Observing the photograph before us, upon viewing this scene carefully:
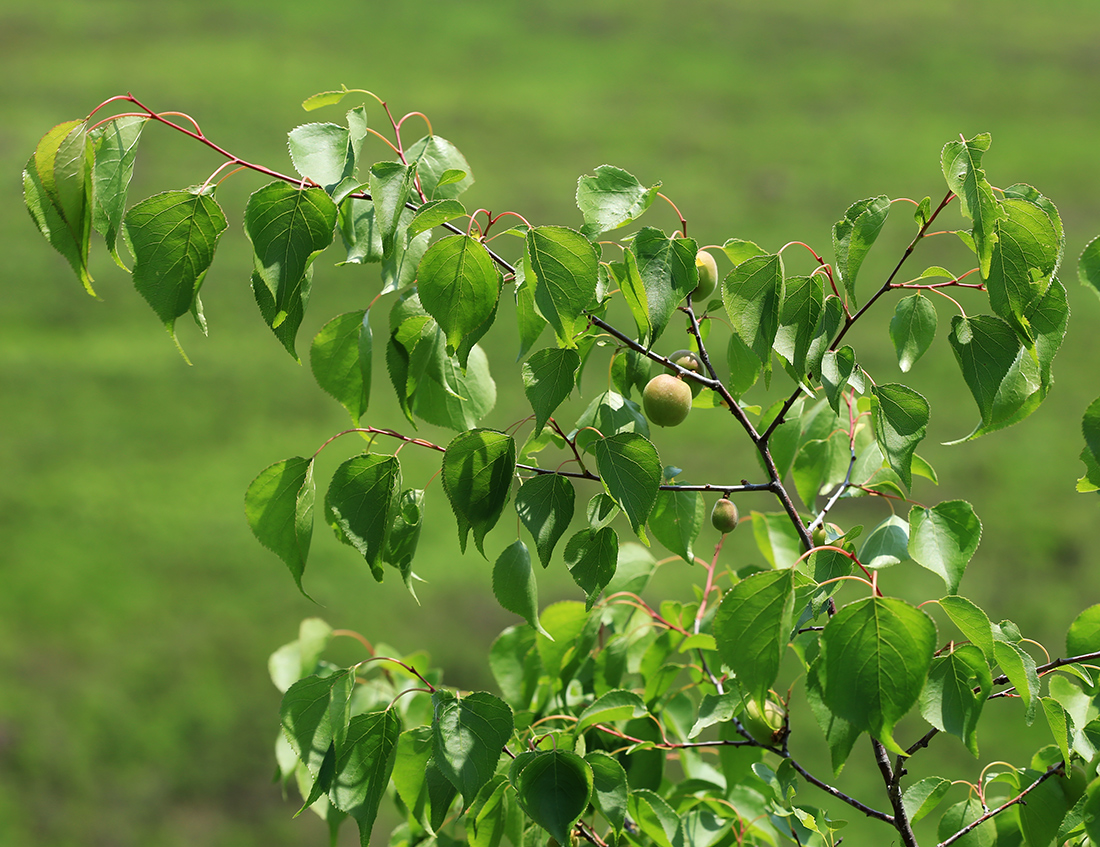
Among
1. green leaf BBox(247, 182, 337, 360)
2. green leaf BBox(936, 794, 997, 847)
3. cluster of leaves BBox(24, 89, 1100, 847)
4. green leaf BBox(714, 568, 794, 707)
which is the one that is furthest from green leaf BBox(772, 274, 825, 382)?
green leaf BBox(936, 794, 997, 847)

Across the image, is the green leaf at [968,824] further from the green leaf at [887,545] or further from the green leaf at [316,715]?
the green leaf at [316,715]

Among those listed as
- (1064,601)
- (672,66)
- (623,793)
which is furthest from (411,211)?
(672,66)

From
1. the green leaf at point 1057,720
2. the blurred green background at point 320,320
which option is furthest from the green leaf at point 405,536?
the blurred green background at point 320,320

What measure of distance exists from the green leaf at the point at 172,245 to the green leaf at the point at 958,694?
1.19ft

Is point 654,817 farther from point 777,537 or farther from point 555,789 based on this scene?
point 777,537

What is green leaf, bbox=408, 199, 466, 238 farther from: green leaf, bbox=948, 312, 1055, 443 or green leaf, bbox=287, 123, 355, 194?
green leaf, bbox=948, 312, 1055, 443

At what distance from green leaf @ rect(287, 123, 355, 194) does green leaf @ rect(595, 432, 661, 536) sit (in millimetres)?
174

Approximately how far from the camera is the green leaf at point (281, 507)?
448mm

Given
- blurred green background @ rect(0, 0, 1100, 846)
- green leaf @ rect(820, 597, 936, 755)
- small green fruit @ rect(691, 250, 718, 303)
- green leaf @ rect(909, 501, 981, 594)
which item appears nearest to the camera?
green leaf @ rect(820, 597, 936, 755)

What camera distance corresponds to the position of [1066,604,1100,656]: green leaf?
481 mm

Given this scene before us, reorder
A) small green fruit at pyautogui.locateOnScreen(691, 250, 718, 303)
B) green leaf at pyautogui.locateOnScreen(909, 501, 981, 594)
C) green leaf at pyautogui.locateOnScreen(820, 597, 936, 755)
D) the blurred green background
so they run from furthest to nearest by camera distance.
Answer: the blurred green background → small green fruit at pyautogui.locateOnScreen(691, 250, 718, 303) → green leaf at pyautogui.locateOnScreen(909, 501, 981, 594) → green leaf at pyautogui.locateOnScreen(820, 597, 936, 755)

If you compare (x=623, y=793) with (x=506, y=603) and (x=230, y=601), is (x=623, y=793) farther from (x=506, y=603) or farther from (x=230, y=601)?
(x=230, y=601)

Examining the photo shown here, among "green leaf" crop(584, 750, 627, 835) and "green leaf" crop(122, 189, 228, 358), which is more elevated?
"green leaf" crop(122, 189, 228, 358)

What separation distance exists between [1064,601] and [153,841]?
2458 millimetres
